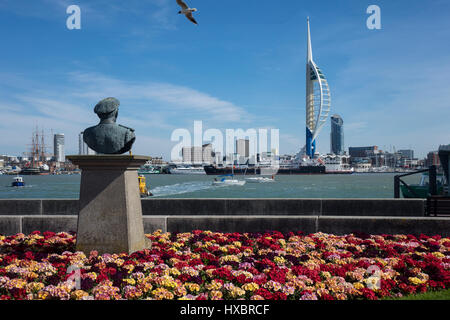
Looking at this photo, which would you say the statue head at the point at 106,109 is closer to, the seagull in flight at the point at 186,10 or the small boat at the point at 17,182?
the seagull in flight at the point at 186,10

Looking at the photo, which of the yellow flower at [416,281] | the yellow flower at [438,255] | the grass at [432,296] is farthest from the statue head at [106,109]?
the yellow flower at [438,255]

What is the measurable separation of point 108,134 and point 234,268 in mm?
4127

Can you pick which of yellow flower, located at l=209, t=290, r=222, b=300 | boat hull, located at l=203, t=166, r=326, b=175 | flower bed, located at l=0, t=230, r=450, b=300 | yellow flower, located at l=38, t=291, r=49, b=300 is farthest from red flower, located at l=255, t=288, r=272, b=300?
boat hull, located at l=203, t=166, r=326, b=175

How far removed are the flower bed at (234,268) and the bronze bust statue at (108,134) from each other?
93.9 inches

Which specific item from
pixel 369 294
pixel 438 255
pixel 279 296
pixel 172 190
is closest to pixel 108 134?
pixel 279 296

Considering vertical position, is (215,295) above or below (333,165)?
above

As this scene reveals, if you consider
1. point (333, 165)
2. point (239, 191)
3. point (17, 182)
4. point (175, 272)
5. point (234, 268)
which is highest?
point (175, 272)

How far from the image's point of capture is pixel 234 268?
Answer: 7.27m

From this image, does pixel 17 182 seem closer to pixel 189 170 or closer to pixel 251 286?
pixel 189 170

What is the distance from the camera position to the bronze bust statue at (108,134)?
26.8 ft

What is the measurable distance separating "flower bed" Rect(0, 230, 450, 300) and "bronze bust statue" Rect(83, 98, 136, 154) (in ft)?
7.83
